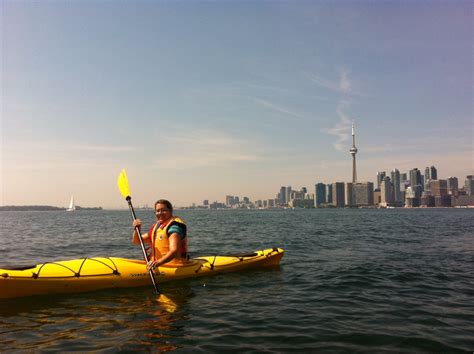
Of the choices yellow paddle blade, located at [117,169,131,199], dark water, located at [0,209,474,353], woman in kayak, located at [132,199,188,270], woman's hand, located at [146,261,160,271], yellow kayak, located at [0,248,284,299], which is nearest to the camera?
dark water, located at [0,209,474,353]

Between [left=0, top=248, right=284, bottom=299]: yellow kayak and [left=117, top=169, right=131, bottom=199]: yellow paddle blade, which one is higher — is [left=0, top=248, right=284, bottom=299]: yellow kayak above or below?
below

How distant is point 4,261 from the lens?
13117 mm

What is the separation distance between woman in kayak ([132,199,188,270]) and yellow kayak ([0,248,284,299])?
1.24ft

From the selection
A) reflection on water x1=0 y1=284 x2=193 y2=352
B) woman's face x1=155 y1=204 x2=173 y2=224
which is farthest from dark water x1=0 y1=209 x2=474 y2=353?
woman's face x1=155 y1=204 x2=173 y2=224

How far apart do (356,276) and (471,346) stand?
15.9 feet

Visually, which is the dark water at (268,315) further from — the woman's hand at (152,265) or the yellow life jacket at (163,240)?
the yellow life jacket at (163,240)

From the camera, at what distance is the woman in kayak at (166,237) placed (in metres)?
8.05

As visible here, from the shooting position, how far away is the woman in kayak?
26.4 feet

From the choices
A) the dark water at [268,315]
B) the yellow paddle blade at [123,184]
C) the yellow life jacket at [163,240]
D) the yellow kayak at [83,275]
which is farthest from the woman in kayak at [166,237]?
the yellow paddle blade at [123,184]

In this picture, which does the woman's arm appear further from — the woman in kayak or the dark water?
the dark water

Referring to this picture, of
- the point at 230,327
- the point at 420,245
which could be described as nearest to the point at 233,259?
the point at 230,327

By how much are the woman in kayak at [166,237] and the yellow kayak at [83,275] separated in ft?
1.24

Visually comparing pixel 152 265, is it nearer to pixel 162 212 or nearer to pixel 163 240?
pixel 163 240

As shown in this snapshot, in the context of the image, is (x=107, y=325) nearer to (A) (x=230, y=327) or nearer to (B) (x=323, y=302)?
(A) (x=230, y=327)
